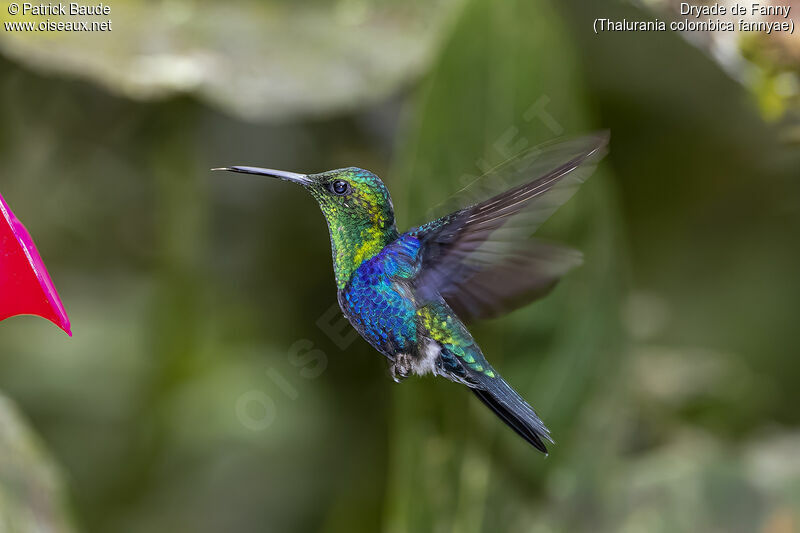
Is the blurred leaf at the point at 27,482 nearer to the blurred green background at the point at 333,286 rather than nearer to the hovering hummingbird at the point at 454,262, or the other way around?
the blurred green background at the point at 333,286

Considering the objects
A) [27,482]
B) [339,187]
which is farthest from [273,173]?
[27,482]

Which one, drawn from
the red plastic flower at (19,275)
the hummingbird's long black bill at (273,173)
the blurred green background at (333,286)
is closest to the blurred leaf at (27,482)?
the blurred green background at (333,286)

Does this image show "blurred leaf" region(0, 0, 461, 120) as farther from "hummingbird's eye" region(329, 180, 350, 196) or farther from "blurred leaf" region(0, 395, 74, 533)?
"hummingbird's eye" region(329, 180, 350, 196)

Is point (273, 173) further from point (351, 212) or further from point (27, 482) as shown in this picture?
point (27, 482)

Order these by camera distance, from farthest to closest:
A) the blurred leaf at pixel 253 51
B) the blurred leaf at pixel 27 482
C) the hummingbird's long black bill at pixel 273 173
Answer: the blurred leaf at pixel 253 51
the blurred leaf at pixel 27 482
the hummingbird's long black bill at pixel 273 173

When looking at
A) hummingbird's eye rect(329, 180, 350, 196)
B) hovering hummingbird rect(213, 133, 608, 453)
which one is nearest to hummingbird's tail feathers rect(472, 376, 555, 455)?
hovering hummingbird rect(213, 133, 608, 453)

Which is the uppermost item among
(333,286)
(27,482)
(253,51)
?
(253,51)
